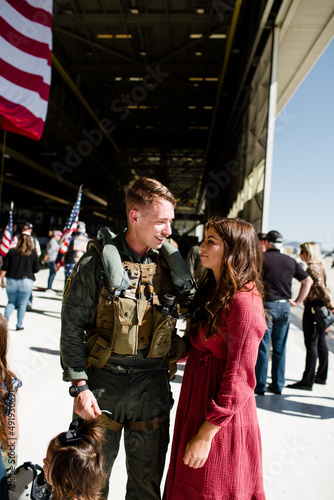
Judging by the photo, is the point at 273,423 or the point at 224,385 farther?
the point at 273,423

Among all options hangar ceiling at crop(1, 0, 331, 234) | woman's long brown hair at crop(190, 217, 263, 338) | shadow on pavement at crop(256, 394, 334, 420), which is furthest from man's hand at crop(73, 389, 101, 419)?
hangar ceiling at crop(1, 0, 331, 234)

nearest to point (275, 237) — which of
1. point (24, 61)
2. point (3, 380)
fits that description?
point (3, 380)

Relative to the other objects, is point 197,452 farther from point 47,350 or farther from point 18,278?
point 18,278

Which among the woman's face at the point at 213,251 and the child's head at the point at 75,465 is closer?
the child's head at the point at 75,465

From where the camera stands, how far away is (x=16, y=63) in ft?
17.8

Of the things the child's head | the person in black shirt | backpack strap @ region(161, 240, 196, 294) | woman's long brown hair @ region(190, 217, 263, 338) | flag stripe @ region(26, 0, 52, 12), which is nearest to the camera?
the child's head

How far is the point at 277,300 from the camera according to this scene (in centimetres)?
474

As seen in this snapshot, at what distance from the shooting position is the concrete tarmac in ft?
9.52

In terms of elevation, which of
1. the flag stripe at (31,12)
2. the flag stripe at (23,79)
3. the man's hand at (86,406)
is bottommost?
the man's hand at (86,406)

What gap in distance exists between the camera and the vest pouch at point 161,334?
1.91 meters

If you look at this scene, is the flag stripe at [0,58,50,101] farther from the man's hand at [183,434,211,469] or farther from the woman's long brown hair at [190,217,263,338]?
the man's hand at [183,434,211,469]

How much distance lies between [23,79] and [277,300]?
5311 millimetres

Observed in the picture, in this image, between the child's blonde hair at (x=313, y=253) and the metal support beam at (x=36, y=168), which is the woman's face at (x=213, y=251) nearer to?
the child's blonde hair at (x=313, y=253)

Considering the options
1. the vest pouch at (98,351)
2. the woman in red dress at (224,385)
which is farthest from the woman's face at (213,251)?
the vest pouch at (98,351)
